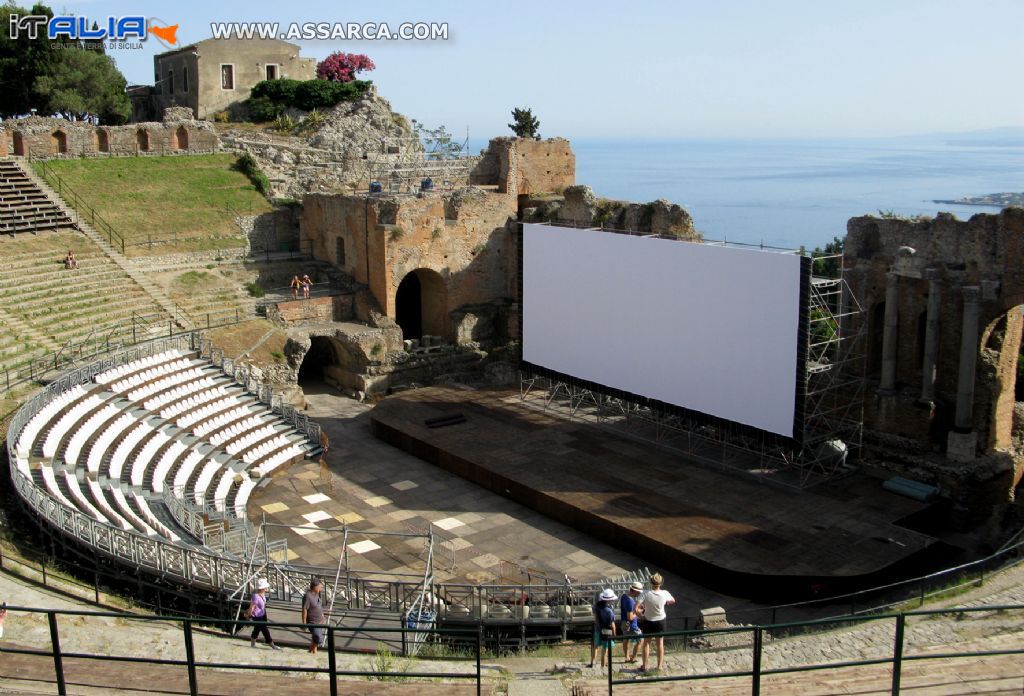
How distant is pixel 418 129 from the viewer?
45.1 m

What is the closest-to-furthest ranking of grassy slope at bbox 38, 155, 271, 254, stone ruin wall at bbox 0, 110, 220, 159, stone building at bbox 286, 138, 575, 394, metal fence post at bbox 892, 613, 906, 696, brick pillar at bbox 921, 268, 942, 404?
metal fence post at bbox 892, 613, 906, 696, brick pillar at bbox 921, 268, 942, 404, stone building at bbox 286, 138, 575, 394, grassy slope at bbox 38, 155, 271, 254, stone ruin wall at bbox 0, 110, 220, 159

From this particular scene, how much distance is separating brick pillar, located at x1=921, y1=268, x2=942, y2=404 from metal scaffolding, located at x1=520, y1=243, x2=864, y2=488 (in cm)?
153

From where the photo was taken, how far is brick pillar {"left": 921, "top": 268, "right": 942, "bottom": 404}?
2169 centimetres

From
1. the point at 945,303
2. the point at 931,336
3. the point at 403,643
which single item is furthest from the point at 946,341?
the point at 403,643

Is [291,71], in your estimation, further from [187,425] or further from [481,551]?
[481,551]

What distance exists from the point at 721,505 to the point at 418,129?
95.3ft

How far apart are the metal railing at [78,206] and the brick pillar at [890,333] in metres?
23.4

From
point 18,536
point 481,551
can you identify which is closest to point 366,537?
point 481,551

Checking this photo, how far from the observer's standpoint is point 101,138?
125 ft

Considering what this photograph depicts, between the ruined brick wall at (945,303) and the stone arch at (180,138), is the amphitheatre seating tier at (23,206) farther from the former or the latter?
the ruined brick wall at (945,303)

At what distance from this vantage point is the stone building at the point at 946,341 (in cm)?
2111

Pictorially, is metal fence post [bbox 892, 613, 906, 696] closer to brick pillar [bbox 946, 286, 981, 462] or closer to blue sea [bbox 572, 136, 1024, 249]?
brick pillar [bbox 946, 286, 981, 462]

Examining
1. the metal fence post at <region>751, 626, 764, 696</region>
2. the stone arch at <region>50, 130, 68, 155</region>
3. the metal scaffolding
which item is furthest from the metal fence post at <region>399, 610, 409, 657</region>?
the stone arch at <region>50, 130, 68, 155</region>

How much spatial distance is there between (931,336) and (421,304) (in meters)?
18.8
